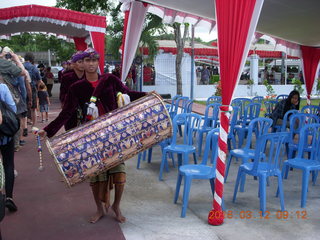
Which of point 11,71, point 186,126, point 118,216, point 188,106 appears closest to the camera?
point 118,216

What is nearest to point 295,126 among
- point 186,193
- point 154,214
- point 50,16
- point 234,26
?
point 186,193

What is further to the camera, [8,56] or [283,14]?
[283,14]

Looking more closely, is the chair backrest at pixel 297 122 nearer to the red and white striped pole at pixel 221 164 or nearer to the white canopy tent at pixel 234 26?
the white canopy tent at pixel 234 26

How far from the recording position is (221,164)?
10.9ft

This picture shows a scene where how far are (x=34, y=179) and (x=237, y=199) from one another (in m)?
2.96

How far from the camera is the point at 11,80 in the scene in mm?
4875

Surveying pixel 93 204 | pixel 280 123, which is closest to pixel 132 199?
pixel 93 204

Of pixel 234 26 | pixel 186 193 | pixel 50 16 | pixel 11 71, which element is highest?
pixel 50 16

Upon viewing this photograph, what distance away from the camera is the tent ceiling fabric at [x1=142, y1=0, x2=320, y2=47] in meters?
5.73

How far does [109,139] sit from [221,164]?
115cm

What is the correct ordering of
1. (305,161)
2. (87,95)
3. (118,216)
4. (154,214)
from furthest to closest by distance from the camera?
(305,161)
(154,214)
(118,216)
(87,95)

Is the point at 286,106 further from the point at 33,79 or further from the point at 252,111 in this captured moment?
the point at 33,79

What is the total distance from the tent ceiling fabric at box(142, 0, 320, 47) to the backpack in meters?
4.00

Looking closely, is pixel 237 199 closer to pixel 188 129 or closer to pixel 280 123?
pixel 188 129
